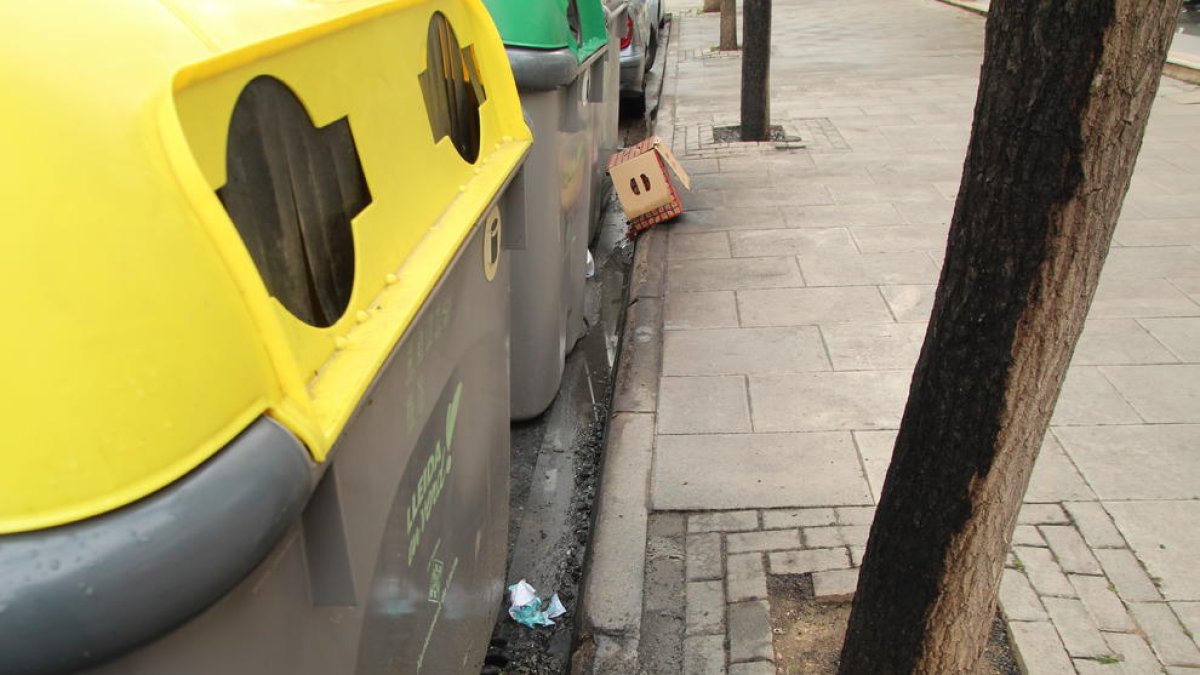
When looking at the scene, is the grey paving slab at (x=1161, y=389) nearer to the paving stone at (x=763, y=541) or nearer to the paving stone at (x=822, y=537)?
the paving stone at (x=822, y=537)

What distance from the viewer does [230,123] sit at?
4.49 feet

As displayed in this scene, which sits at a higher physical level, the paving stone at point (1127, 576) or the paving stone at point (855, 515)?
the paving stone at point (1127, 576)

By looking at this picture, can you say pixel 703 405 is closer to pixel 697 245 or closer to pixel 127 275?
pixel 697 245

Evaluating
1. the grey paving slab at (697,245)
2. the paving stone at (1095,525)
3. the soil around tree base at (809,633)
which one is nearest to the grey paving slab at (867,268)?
the grey paving slab at (697,245)

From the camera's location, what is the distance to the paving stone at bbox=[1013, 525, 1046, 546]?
3.32m

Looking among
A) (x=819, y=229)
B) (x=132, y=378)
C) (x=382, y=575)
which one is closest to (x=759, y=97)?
(x=819, y=229)

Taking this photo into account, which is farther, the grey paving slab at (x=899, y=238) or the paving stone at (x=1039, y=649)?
the grey paving slab at (x=899, y=238)

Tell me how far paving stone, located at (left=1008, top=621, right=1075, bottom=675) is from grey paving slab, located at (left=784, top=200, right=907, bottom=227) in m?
4.04

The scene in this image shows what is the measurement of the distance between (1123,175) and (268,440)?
5.24ft

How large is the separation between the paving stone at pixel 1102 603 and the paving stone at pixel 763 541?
0.88 metres

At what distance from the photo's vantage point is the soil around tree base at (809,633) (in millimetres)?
2871

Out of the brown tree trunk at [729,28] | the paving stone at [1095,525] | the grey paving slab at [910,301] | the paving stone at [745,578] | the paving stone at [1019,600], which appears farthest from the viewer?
the brown tree trunk at [729,28]

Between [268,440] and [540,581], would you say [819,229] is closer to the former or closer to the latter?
[540,581]

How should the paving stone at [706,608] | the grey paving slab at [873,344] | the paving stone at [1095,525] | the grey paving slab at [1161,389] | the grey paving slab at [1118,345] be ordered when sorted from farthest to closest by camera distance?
the grey paving slab at [873,344]
the grey paving slab at [1118,345]
the grey paving slab at [1161,389]
the paving stone at [1095,525]
the paving stone at [706,608]
